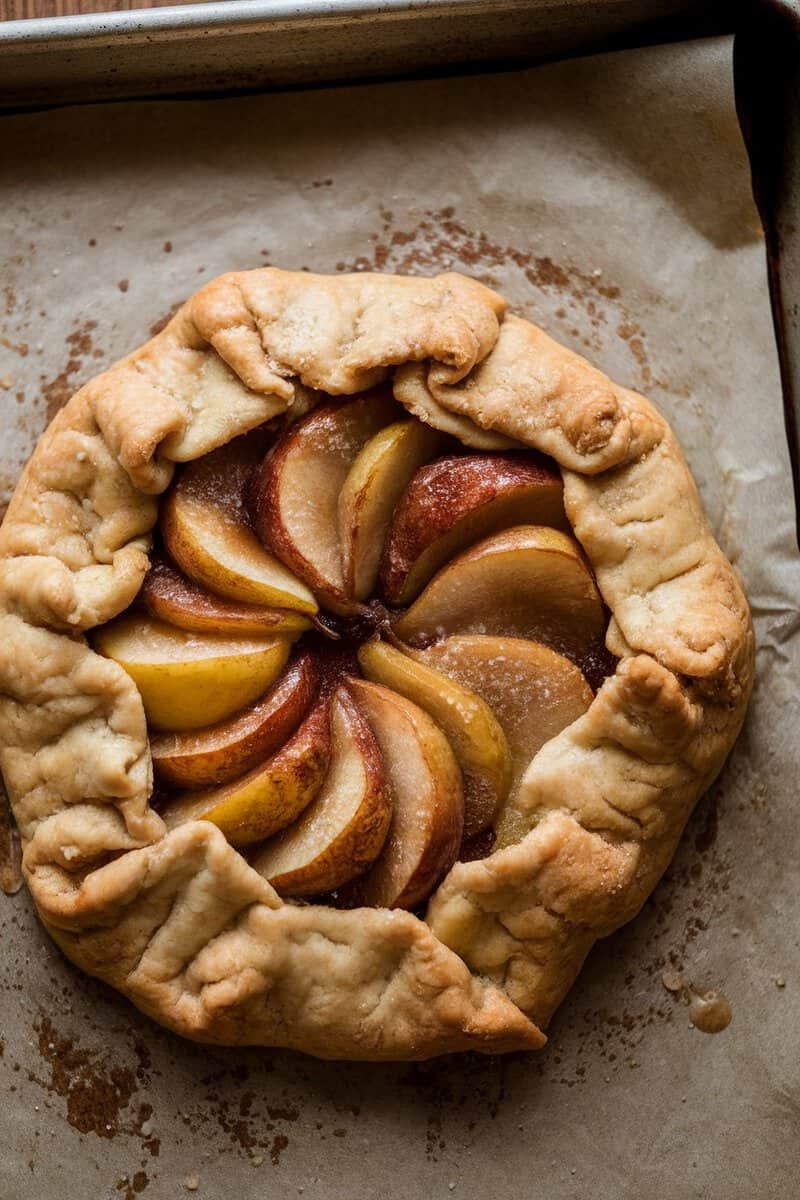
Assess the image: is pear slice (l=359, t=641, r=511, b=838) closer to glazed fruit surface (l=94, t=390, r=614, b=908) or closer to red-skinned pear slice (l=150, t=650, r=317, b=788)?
glazed fruit surface (l=94, t=390, r=614, b=908)

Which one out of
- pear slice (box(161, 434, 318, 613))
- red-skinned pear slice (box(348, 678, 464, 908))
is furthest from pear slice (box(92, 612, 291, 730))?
red-skinned pear slice (box(348, 678, 464, 908))

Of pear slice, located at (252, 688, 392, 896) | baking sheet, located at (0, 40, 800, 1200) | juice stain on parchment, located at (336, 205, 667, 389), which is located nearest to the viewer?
pear slice, located at (252, 688, 392, 896)

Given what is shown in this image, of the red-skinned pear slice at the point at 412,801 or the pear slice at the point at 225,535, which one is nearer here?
the red-skinned pear slice at the point at 412,801

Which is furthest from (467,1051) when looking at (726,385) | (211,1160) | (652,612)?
(726,385)

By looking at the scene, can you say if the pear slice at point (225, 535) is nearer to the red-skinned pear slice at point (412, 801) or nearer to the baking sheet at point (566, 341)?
the red-skinned pear slice at point (412, 801)

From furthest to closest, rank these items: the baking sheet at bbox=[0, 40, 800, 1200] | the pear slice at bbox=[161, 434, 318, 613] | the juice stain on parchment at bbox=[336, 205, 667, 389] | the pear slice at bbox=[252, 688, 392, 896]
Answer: the juice stain on parchment at bbox=[336, 205, 667, 389] < the baking sheet at bbox=[0, 40, 800, 1200] < the pear slice at bbox=[161, 434, 318, 613] < the pear slice at bbox=[252, 688, 392, 896]

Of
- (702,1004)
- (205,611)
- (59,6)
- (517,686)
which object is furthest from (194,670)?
(59,6)

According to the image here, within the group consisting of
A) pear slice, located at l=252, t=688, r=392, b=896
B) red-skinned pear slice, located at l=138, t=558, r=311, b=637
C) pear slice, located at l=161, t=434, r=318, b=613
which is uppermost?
pear slice, located at l=161, t=434, r=318, b=613

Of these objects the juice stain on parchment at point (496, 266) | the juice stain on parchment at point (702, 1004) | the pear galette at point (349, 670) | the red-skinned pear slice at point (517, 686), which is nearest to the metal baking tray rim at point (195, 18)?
the juice stain on parchment at point (496, 266)
